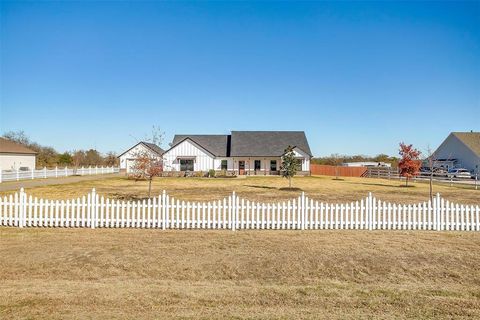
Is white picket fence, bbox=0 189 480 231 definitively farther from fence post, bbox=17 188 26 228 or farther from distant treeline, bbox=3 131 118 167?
distant treeline, bbox=3 131 118 167

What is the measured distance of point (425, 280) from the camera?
21.7 feet

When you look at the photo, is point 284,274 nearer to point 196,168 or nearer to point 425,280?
point 425,280

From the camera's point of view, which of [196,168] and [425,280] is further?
[196,168]

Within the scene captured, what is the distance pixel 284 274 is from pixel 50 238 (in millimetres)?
6647

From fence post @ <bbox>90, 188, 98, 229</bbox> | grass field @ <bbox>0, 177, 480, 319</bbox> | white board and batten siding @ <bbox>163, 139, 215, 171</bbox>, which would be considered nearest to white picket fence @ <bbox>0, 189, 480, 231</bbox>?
fence post @ <bbox>90, 188, 98, 229</bbox>

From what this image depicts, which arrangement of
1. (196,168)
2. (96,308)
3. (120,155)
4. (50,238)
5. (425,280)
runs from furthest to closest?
(120,155) → (196,168) → (50,238) → (425,280) → (96,308)

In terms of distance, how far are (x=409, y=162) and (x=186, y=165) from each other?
27.9 metres

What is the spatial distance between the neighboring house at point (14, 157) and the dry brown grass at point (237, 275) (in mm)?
40797

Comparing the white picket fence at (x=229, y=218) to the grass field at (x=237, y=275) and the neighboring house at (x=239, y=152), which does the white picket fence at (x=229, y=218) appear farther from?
the neighboring house at (x=239, y=152)

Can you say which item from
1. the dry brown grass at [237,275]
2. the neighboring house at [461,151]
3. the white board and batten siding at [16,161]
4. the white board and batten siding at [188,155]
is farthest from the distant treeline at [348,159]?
the dry brown grass at [237,275]

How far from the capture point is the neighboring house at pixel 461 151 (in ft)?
162

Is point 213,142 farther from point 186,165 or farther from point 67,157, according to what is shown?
point 67,157

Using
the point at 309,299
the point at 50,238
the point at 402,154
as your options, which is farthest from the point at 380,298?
the point at 402,154

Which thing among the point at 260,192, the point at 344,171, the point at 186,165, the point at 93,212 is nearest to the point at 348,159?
the point at 344,171
